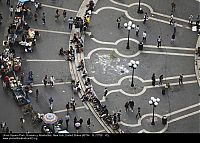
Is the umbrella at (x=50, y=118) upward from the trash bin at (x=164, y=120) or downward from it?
upward

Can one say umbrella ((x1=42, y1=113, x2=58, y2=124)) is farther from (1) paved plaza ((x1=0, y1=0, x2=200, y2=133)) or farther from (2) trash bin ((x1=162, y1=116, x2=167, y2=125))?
(2) trash bin ((x1=162, y1=116, x2=167, y2=125))

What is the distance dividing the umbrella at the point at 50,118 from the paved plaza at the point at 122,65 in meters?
1.78

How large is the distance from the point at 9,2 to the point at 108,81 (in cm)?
2027

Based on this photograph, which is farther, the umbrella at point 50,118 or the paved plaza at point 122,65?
the paved plaza at point 122,65

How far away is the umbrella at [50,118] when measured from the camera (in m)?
48.9

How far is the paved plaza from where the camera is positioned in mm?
52219

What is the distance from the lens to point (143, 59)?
60531 millimetres

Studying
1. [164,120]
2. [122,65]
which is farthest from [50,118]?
[122,65]

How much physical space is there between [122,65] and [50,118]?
14240 mm

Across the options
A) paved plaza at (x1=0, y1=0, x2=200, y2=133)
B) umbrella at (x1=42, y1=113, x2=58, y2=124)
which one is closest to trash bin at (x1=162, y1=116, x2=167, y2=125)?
paved plaza at (x1=0, y1=0, x2=200, y2=133)

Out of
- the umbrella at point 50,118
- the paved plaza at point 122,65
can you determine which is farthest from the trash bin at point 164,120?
the umbrella at point 50,118

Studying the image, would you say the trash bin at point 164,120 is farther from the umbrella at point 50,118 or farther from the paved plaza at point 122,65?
the umbrella at point 50,118

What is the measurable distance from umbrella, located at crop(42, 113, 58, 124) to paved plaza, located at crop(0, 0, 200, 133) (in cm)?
178

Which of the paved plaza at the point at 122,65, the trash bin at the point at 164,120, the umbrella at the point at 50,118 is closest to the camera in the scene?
the umbrella at the point at 50,118
